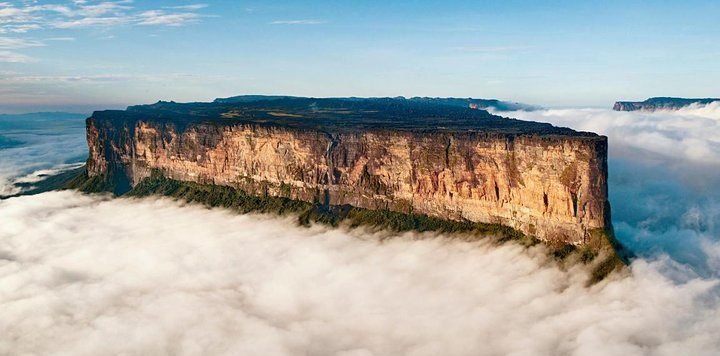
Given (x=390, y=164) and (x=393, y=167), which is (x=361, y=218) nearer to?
(x=393, y=167)

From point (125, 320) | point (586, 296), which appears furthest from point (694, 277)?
point (125, 320)

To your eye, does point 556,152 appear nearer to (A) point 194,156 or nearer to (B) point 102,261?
(B) point 102,261

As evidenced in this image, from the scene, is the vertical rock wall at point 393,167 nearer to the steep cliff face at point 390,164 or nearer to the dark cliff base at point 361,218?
the steep cliff face at point 390,164

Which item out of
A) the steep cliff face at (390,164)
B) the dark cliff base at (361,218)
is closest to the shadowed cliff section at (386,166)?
the steep cliff face at (390,164)

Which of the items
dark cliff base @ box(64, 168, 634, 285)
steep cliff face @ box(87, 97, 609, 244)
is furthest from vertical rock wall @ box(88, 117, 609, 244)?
dark cliff base @ box(64, 168, 634, 285)

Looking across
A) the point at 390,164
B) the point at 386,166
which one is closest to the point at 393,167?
the point at 390,164

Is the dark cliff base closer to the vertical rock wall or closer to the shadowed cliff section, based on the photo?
the shadowed cliff section

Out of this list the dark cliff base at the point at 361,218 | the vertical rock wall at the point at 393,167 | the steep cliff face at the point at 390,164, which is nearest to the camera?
the dark cliff base at the point at 361,218
